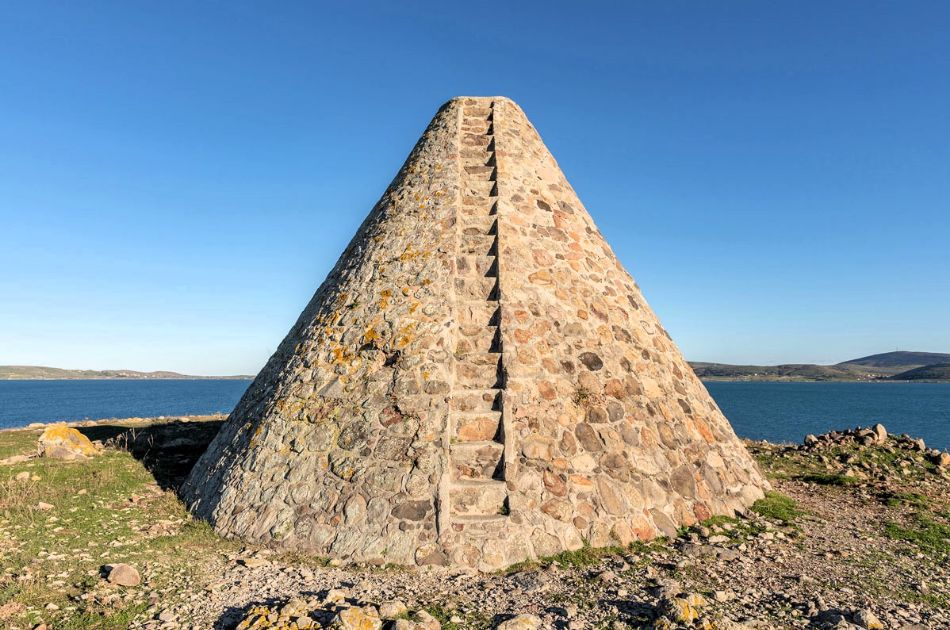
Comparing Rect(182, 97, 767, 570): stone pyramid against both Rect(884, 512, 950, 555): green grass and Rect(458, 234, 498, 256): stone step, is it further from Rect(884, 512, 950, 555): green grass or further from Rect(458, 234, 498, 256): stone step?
Result: Rect(884, 512, 950, 555): green grass

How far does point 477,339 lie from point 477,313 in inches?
20.4

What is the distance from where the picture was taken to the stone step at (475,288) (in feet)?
31.7

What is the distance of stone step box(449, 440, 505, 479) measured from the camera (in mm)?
7820

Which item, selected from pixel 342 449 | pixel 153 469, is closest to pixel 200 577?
pixel 342 449

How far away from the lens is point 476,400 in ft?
27.8

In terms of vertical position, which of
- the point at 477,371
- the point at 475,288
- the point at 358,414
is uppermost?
the point at 475,288

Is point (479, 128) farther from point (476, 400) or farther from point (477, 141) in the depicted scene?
point (476, 400)

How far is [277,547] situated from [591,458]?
458 cm

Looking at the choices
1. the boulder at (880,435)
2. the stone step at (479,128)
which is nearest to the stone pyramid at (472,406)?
the stone step at (479,128)

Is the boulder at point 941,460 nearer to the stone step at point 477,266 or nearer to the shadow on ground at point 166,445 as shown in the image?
the stone step at point 477,266

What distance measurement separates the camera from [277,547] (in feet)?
24.2

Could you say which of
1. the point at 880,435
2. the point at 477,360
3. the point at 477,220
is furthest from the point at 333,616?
the point at 880,435

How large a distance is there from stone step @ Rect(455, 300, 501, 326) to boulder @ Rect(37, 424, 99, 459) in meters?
9.84

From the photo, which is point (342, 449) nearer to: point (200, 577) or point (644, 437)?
point (200, 577)
